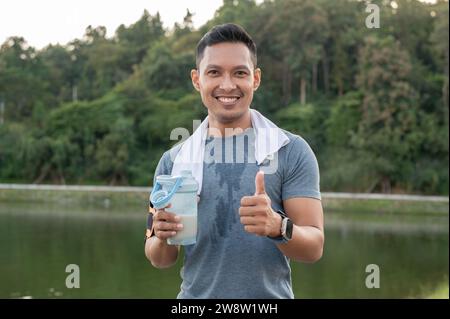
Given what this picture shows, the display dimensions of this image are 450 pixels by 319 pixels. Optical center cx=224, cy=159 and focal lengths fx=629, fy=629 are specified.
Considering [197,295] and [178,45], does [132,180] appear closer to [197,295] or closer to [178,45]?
[178,45]

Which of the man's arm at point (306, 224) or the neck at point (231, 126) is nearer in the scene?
the man's arm at point (306, 224)

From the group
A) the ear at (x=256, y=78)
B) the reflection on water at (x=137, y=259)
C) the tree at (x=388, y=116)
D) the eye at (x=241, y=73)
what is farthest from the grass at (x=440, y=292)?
the tree at (x=388, y=116)

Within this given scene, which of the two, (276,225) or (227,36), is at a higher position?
(227,36)

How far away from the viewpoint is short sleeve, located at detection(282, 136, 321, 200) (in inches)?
50.0

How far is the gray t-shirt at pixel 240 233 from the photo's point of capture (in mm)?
1255

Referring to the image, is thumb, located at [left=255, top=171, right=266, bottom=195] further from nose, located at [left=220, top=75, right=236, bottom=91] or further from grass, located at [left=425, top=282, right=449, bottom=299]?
grass, located at [left=425, top=282, right=449, bottom=299]

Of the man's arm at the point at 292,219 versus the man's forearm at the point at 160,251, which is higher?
the man's arm at the point at 292,219

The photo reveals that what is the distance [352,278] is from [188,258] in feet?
28.9

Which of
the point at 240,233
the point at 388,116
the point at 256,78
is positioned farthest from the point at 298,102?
the point at 240,233

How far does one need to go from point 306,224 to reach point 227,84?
0.33m

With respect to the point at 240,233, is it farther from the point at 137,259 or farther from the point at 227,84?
the point at 137,259

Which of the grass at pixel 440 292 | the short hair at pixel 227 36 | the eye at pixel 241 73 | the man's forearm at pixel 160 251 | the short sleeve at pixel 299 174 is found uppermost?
the short hair at pixel 227 36

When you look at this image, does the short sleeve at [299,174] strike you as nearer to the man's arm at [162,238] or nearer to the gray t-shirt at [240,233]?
the gray t-shirt at [240,233]

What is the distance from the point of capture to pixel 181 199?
1204 millimetres
